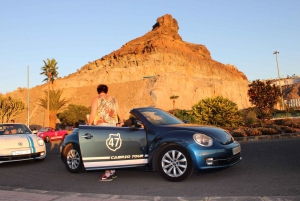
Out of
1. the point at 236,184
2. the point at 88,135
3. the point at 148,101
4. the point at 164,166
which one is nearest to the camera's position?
the point at 236,184

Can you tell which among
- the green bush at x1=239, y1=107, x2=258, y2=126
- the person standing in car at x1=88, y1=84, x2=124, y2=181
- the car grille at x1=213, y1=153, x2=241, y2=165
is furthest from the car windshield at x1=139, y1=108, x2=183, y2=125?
the green bush at x1=239, y1=107, x2=258, y2=126

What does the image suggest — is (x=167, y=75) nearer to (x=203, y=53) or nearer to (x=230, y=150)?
(x=203, y=53)

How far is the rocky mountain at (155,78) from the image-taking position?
85.2 meters

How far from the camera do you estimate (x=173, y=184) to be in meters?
6.21

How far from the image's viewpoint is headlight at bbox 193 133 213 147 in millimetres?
6285

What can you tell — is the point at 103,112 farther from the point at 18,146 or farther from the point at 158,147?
the point at 18,146

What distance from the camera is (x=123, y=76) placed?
→ 109m

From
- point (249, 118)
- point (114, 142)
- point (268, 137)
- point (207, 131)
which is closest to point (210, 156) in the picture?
point (207, 131)

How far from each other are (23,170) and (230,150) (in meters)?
6.04

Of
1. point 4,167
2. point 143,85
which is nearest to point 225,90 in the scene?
point 143,85

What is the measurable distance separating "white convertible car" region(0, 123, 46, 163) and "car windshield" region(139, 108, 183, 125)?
4726mm

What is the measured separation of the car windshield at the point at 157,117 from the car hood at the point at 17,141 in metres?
4.78

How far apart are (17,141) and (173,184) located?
5.97m

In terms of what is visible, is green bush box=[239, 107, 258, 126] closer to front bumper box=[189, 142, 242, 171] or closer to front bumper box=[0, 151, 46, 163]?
front bumper box=[0, 151, 46, 163]
